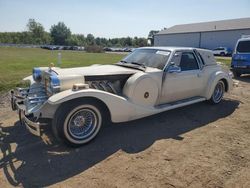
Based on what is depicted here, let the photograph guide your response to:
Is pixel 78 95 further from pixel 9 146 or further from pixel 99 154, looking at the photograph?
pixel 9 146

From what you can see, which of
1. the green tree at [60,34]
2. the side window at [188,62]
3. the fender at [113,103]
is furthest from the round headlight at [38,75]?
the green tree at [60,34]

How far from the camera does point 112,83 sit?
5.27 m

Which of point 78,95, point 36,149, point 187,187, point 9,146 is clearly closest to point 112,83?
point 78,95

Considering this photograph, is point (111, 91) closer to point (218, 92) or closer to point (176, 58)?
point (176, 58)

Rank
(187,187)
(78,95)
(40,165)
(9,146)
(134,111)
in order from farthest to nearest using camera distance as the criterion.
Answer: (134,111) < (9,146) < (78,95) < (40,165) < (187,187)

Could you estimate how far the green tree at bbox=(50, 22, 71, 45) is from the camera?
105m

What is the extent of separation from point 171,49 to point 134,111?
199 cm

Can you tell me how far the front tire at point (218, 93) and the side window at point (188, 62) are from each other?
3.70 feet

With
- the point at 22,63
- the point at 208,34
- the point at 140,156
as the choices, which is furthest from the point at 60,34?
the point at 140,156

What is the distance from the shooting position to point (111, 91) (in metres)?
5.20

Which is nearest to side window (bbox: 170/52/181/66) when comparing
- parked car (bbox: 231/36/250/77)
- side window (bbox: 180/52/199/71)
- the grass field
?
side window (bbox: 180/52/199/71)

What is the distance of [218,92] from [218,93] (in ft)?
0.10

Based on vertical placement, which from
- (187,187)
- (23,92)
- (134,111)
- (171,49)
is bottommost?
(187,187)

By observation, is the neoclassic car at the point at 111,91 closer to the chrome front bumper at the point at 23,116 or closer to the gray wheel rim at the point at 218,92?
the chrome front bumper at the point at 23,116
